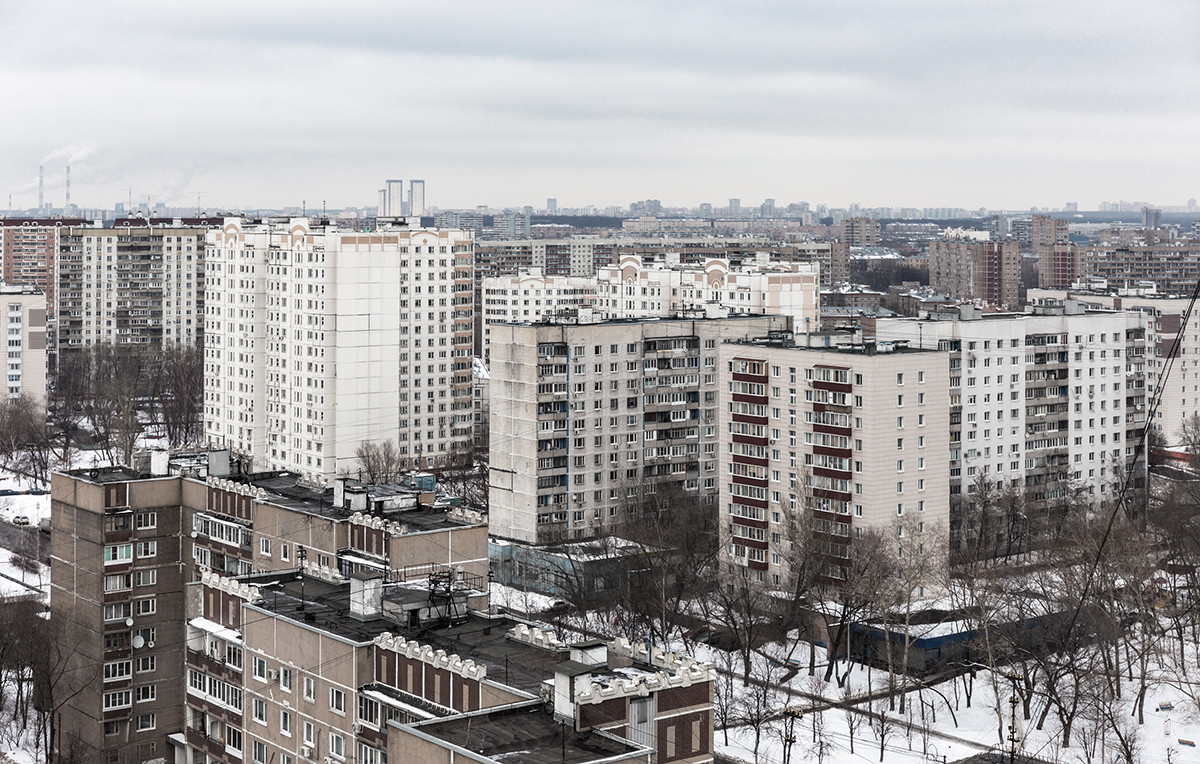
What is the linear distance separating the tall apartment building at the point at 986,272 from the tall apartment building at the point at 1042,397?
82193 millimetres

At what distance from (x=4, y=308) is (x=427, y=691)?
55885mm

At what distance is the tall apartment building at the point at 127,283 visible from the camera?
8206 centimetres

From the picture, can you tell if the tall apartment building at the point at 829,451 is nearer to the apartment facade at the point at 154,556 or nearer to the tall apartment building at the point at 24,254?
the apartment facade at the point at 154,556

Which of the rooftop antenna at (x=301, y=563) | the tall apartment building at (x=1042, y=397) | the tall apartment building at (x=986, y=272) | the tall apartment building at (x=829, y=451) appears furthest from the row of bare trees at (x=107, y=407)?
the tall apartment building at (x=986, y=272)

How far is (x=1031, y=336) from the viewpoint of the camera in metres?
43.6

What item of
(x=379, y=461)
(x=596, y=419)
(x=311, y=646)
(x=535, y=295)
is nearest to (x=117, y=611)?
(x=311, y=646)

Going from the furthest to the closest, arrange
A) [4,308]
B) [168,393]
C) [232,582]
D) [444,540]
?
[168,393], [4,308], [444,540], [232,582]

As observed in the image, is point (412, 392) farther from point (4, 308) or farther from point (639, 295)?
point (4, 308)

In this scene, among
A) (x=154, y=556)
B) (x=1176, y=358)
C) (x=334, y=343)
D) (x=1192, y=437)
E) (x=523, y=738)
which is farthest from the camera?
(x=334, y=343)

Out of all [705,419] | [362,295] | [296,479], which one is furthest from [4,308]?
[296,479]

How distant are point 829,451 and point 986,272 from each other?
333ft

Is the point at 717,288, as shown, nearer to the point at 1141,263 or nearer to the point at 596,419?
the point at 596,419

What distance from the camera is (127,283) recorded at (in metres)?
82.8

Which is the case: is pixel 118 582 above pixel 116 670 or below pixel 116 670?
above
